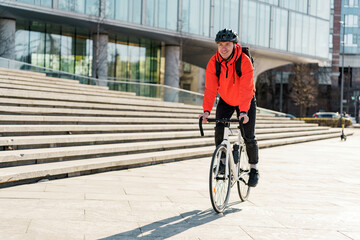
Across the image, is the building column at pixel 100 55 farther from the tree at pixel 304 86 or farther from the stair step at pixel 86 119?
the tree at pixel 304 86

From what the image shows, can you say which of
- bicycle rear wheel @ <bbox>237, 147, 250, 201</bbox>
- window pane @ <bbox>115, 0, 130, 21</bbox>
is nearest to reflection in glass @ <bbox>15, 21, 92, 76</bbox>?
window pane @ <bbox>115, 0, 130, 21</bbox>

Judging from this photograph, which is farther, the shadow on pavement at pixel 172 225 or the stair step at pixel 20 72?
the stair step at pixel 20 72

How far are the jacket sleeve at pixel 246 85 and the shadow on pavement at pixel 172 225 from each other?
122 cm

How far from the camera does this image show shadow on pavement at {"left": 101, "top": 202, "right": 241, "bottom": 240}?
12.2 feet

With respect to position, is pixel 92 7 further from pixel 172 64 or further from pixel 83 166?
pixel 83 166

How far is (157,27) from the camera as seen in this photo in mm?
32594

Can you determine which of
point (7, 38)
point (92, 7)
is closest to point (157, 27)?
point (92, 7)

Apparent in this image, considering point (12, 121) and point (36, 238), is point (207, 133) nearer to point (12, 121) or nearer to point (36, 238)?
point (12, 121)

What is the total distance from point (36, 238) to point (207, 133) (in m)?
10.3

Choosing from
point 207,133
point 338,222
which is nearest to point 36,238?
point 338,222

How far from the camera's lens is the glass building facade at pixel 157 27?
→ 3097 cm

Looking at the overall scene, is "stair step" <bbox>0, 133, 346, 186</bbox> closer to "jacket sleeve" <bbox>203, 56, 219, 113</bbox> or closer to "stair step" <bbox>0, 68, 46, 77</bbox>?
"jacket sleeve" <bbox>203, 56, 219, 113</bbox>

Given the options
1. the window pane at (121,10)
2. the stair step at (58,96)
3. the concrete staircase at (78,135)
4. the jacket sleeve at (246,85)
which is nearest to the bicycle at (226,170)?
the jacket sleeve at (246,85)

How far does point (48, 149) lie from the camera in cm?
748
